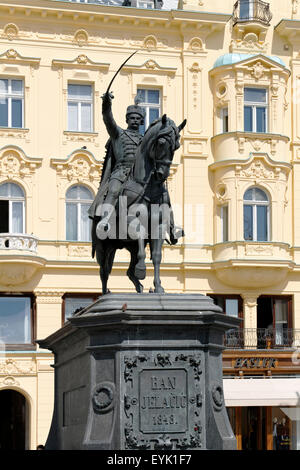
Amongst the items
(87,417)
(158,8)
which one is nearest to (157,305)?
(87,417)

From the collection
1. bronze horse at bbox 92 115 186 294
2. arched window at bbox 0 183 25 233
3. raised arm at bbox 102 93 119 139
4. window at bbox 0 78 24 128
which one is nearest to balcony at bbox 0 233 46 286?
arched window at bbox 0 183 25 233

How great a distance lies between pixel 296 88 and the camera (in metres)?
39.9

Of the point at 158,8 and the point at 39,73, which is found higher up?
the point at 158,8

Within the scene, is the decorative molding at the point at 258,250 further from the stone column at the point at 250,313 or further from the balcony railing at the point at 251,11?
the balcony railing at the point at 251,11

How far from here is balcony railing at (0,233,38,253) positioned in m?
35.7

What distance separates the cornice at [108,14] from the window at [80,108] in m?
2.37

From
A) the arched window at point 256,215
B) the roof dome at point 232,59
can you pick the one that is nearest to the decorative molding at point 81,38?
the roof dome at point 232,59

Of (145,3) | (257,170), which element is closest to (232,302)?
(257,170)

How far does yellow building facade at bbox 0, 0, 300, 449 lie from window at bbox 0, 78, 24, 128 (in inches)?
1.9

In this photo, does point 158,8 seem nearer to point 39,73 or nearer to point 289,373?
point 39,73

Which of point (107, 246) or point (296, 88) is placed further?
point (296, 88)

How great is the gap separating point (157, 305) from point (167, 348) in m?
0.57

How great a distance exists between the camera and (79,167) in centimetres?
3788

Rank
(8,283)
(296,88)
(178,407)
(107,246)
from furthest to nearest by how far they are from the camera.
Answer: (296,88)
(8,283)
(107,246)
(178,407)
